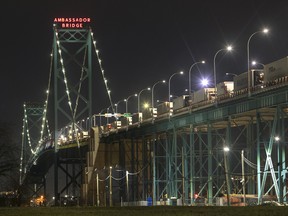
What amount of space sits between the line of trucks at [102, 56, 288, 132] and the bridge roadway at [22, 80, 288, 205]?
671 mm

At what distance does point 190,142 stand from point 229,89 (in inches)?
662

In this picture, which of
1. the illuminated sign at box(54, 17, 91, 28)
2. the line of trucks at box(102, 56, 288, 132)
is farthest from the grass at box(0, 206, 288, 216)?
the illuminated sign at box(54, 17, 91, 28)

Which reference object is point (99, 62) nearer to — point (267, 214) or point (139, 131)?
point (139, 131)

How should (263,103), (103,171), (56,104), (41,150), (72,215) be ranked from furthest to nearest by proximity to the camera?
(41,150), (56,104), (103,171), (263,103), (72,215)

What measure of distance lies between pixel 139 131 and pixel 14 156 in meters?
33.4

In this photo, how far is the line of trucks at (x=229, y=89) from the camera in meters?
79.5

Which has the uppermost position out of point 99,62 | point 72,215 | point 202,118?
point 99,62

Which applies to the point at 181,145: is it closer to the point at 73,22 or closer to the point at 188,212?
the point at 73,22

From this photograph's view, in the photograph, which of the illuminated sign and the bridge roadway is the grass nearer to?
the bridge roadway

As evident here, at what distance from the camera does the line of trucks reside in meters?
79.5

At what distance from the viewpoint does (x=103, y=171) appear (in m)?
144

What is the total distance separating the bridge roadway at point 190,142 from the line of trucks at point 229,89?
26.4 inches

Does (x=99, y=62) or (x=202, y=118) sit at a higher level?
(x=99, y=62)

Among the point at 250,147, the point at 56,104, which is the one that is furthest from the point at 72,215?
the point at 56,104
